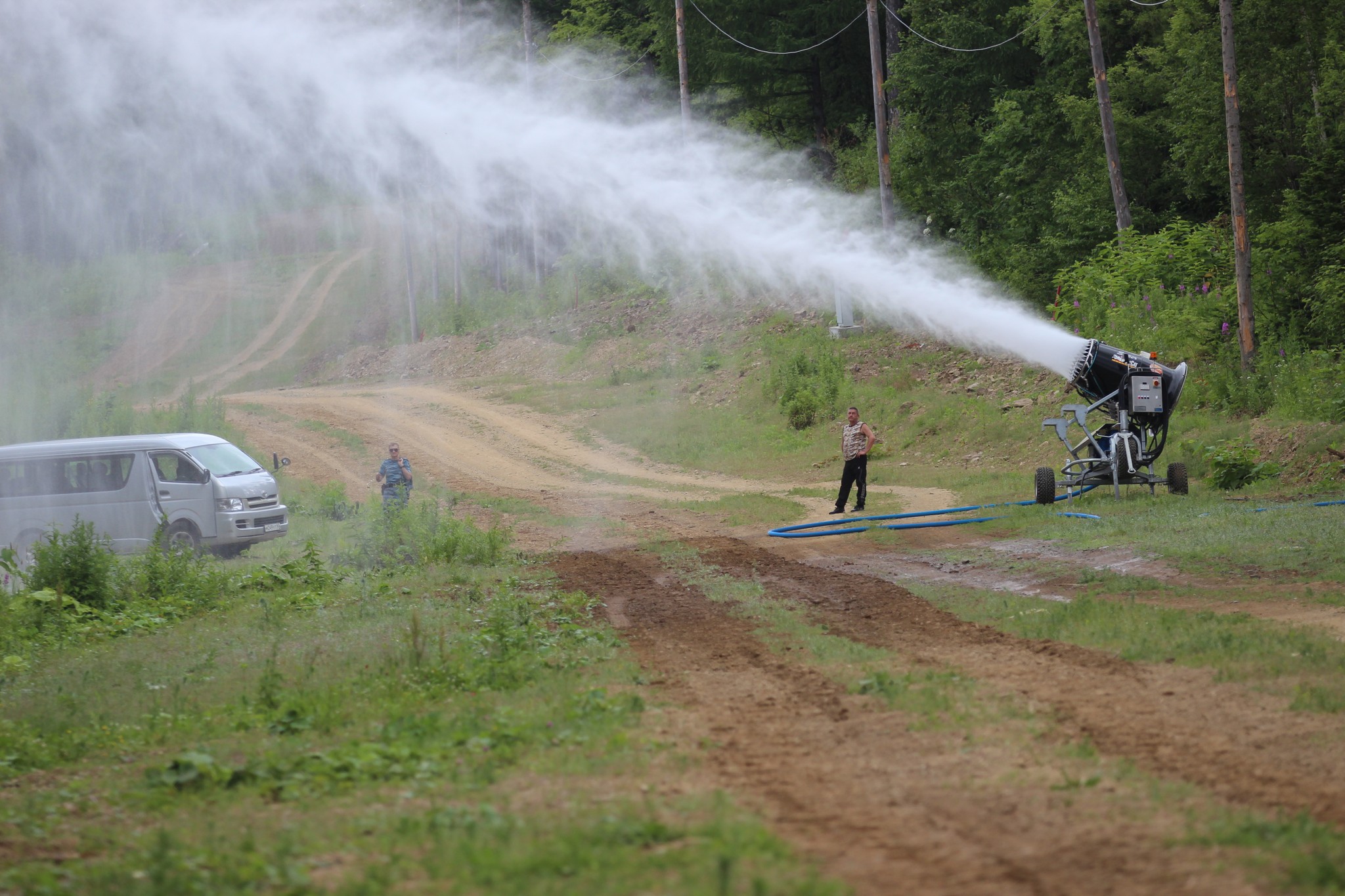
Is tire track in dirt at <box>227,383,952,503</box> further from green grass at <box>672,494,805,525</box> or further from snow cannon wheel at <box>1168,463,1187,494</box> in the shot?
snow cannon wheel at <box>1168,463,1187,494</box>

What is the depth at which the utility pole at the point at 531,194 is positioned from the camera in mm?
26047

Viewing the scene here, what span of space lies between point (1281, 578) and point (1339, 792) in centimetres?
661

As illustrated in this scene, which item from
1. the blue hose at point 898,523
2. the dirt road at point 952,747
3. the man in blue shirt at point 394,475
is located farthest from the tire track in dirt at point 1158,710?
the man in blue shirt at point 394,475

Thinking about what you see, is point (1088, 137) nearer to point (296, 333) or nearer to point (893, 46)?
point (893, 46)

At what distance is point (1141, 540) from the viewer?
47.1ft

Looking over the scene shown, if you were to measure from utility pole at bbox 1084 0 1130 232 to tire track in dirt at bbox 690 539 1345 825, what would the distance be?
20.6 metres

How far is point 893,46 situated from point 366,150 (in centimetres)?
2366

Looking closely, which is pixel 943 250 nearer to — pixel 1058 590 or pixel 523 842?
pixel 1058 590

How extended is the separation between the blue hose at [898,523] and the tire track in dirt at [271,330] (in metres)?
34.8

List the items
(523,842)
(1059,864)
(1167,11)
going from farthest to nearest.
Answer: (1167,11)
(523,842)
(1059,864)

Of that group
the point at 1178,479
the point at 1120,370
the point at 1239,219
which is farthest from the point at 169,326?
the point at 1178,479

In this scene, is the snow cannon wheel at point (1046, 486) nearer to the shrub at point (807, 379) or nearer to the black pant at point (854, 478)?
the black pant at point (854, 478)

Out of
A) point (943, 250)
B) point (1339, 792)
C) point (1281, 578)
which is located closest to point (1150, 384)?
point (1281, 578)

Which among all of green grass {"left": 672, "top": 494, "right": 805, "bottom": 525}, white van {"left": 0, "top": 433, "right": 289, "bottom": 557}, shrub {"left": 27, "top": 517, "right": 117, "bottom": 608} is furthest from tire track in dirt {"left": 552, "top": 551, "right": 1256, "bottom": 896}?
white van {"left": 0, "top": 433, "right": 289, "bottom": 557}
